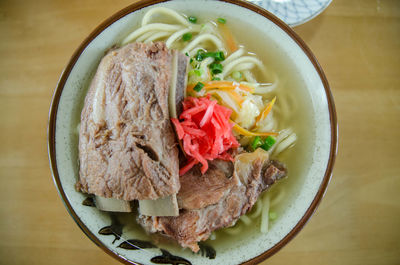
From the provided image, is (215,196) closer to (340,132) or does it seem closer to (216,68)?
(216,68)

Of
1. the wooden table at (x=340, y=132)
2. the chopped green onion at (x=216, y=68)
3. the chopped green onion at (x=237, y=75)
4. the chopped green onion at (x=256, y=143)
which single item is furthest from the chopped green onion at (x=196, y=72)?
the wooden table at (x=340, y=132)

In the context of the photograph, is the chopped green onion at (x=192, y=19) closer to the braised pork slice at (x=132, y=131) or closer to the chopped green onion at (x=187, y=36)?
the chopped green onion at (x=187, y=36)

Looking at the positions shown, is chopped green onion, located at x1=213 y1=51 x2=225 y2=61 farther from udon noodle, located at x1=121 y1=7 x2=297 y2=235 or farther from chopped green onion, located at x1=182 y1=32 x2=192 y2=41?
chopped green onion, located at x1=182 y1=32 x2=192 y2=41

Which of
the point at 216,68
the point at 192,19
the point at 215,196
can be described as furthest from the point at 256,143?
the point at 192,19

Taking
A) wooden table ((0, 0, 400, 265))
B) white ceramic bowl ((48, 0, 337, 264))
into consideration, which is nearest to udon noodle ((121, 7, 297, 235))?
white ceramic bowl ((48, 0, 337, 264))

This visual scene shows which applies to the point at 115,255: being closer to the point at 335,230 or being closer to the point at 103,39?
the point at 103,39

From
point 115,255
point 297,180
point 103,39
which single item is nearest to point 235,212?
point 297,180
